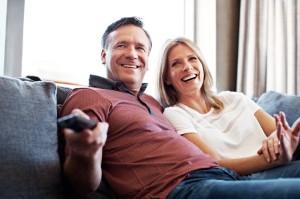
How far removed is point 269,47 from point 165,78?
1237 mm

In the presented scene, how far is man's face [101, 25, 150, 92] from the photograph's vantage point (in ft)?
4.98

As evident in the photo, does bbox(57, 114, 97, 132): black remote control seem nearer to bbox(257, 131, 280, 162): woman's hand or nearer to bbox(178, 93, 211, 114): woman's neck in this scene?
bbox(257, 131, 280, 162): woman's hand

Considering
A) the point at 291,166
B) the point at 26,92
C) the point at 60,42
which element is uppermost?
the point at 60,42

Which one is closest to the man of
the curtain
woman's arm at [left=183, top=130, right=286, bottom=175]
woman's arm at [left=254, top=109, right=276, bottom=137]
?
woman's arm at [left=183, top=130, right=286, bottom=175]

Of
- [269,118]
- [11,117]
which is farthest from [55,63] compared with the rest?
[269,118]

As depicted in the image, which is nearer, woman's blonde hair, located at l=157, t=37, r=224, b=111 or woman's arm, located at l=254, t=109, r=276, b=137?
woman's arm, located at l=254, t=109, r=276, b=137

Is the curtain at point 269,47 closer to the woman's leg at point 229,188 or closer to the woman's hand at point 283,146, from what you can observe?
the woman's hand at point 283,146

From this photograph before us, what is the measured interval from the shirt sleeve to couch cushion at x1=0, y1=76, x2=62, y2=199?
532 millimetres

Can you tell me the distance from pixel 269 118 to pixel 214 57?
1151 mm

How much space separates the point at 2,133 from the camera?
3.24ft

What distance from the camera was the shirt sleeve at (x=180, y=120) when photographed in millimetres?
1456

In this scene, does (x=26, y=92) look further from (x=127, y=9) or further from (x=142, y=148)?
(x=127, y=9)

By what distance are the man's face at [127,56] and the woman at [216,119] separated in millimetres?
197

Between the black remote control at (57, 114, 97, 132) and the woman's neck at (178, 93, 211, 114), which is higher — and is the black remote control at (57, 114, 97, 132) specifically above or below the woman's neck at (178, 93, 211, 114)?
below
